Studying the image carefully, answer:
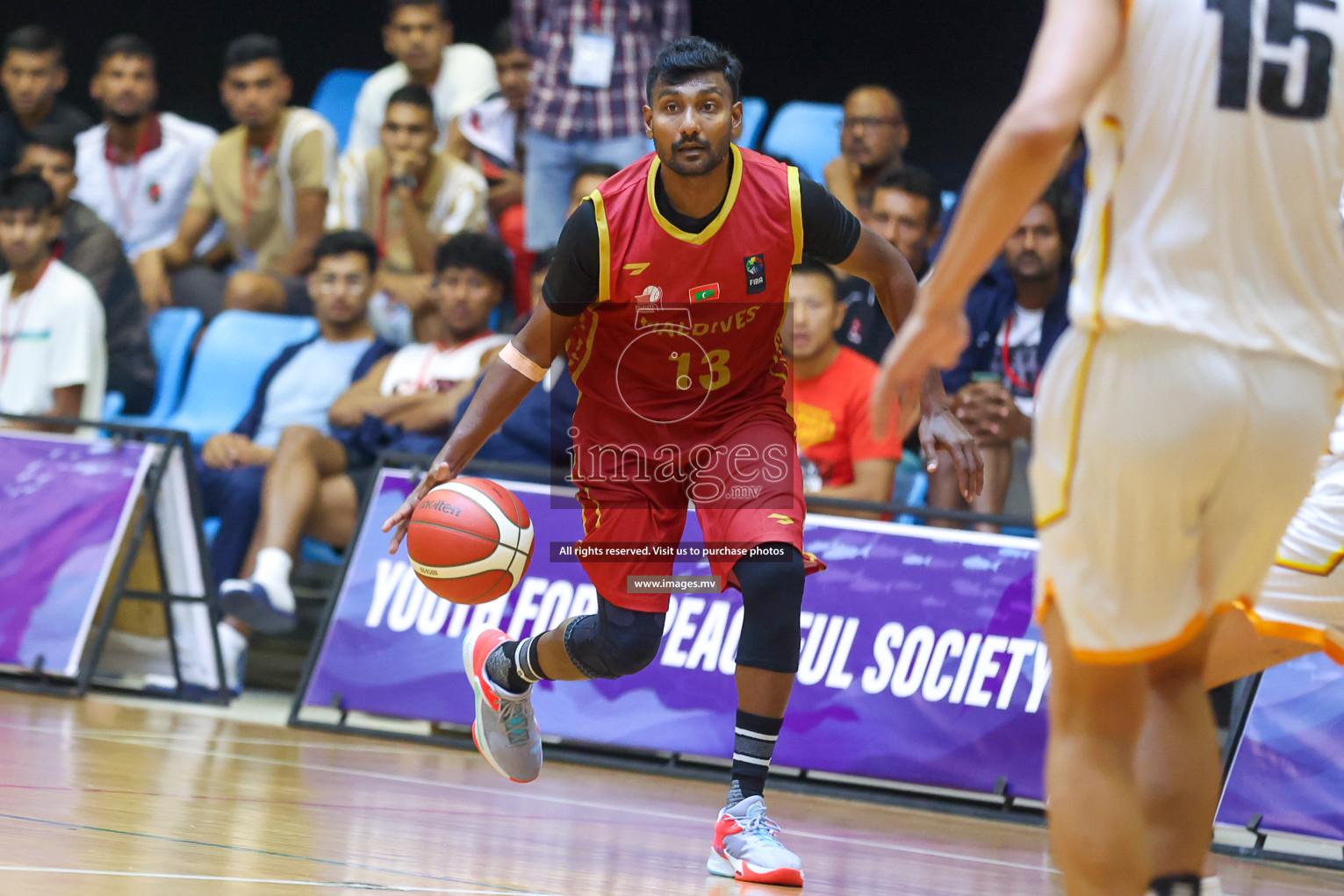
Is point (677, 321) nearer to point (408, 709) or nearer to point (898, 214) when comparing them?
point (408, 709)

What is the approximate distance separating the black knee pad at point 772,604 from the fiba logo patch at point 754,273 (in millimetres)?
740

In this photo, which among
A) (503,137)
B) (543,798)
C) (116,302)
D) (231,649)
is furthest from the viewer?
(503,137)

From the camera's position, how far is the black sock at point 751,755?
413 centimetres

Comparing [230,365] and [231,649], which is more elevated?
[230,365]

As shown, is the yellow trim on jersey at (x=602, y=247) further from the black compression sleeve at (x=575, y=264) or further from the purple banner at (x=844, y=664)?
the purple banner at (x=844, y=664)

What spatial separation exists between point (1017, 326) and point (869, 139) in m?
Result: 1.60

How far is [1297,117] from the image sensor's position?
7.32 ft

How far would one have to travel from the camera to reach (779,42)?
395 inches

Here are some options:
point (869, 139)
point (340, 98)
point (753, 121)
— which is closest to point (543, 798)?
point (869, 139)

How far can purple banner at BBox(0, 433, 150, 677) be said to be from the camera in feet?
22.9

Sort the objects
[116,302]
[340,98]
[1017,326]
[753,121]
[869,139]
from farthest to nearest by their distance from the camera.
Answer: [340,98], [753,121], [116,302], [869,139], [1017,326]

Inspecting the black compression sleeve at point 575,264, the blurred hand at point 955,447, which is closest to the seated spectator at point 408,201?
the black compression sleeve at point 575,264

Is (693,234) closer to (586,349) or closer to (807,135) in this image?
(586,349)

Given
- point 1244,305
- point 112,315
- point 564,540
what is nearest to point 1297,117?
point 1244,305
